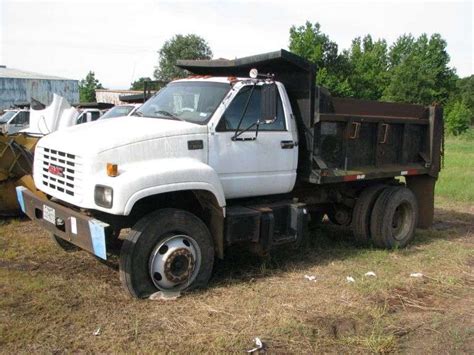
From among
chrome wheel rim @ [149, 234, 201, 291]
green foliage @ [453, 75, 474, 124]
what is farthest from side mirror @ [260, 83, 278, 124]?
green foliage @ [453, 75, 474, 124]

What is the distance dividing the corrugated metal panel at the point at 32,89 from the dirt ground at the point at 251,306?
3421cm

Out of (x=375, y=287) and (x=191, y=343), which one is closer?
(x=191, y=343)

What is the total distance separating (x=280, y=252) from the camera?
7.22 metres

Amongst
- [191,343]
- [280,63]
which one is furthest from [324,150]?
[191,343]

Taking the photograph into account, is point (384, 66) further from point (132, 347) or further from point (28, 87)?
point (132, 347)

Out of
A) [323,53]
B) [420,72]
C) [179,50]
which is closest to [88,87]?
[179,50]

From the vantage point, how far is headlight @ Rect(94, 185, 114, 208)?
4.76 meters

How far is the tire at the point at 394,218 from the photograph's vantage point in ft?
25.3

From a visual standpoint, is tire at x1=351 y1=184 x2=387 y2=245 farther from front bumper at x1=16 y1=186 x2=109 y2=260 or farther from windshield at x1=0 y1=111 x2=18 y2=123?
windshield at x1=0 y1=111 x2=18 y2=123

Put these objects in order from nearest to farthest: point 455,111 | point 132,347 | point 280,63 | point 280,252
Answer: point 132,347
point 280,63
point 280,252
point 455,111

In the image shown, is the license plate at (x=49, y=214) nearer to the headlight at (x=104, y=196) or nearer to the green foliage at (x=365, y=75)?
the headlight at (x=104, y=196)

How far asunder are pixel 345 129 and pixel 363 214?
55.3 inches

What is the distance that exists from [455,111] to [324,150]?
1830 inches

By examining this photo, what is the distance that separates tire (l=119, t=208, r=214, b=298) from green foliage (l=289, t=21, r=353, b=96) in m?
43.1
